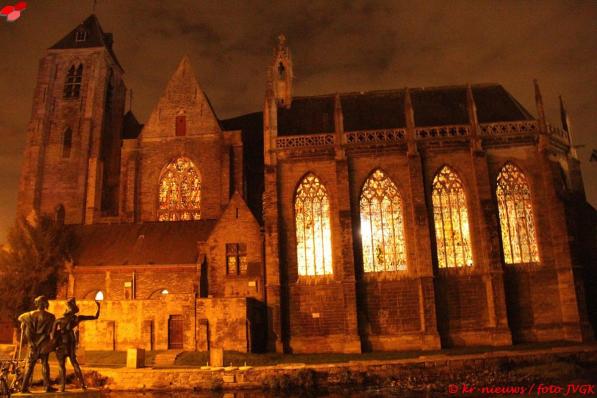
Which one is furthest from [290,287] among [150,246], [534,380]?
[534,380]

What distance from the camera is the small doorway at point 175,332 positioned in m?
28.6

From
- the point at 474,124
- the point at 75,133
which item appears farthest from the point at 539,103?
the point at 75,133

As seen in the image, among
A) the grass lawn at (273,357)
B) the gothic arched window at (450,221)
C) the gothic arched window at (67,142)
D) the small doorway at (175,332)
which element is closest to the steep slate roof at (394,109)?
the gothic arched window at (450,221)

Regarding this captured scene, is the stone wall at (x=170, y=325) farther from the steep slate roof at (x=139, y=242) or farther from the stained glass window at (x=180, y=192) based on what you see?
the stained glass window at (x=180, y=192)

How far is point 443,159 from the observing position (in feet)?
103

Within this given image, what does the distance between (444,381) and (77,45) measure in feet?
146

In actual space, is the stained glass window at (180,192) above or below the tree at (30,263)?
above

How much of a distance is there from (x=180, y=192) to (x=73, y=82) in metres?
17.8

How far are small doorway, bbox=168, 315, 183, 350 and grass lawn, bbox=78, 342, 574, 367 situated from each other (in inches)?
45.1

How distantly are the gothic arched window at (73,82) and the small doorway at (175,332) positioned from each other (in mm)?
27967

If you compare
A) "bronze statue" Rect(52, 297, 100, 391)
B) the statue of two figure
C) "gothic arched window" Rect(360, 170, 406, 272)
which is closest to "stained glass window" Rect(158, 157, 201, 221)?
"gothic arched window" Rect(360, 170, 406, 272)

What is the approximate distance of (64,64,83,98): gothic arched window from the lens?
47.5 m

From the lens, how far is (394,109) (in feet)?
117

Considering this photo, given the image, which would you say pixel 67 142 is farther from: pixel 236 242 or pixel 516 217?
pixel 516 217
